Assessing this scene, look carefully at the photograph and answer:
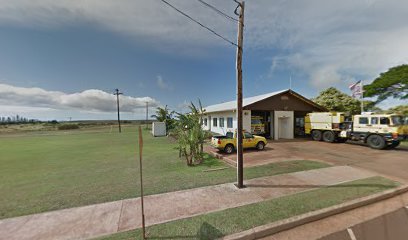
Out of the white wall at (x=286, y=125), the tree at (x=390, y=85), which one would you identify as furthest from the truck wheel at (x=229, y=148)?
the tree at (x=390, y=85)

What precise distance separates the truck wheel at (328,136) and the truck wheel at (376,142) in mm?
2687

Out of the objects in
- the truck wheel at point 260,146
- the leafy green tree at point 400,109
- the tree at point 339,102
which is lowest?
the truck wheel at point 260,146

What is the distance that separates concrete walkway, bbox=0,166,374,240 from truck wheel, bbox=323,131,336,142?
11.3 metres

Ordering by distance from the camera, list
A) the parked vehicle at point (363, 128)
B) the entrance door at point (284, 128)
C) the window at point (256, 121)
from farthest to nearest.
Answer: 1. the entrance door at point (284, 128)
2. the window at point (256, 121)
3. the parked vehicle at point (363, 128)

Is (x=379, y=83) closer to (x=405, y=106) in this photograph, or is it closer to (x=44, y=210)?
(x=405, y=106)

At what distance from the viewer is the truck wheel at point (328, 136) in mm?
15973

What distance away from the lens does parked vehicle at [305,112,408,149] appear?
40.3 feet

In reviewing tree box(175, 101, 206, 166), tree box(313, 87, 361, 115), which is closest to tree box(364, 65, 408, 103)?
tree box(313, 87, 361, 115)

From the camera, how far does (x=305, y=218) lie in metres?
4.15

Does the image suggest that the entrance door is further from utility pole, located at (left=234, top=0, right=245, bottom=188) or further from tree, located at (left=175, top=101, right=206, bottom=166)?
utility pole, located at (left=234, top=0, right=245, bottom=188)

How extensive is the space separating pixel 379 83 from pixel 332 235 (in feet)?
92.6

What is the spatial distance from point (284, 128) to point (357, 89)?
7201mm

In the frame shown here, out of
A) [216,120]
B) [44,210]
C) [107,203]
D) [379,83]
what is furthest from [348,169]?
[379,83]

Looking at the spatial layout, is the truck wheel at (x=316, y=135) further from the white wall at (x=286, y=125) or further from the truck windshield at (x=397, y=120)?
the truck windshield at (x=397, y=120)
